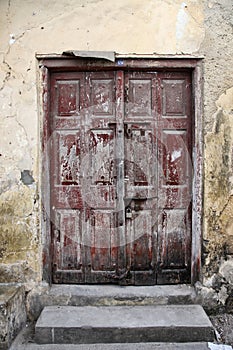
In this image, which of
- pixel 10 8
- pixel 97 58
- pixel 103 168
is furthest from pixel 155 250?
pixel 10 8

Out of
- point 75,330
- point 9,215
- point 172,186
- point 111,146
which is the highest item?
point 111,146

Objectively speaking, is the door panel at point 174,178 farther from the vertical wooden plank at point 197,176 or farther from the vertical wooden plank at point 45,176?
the vertical wooden plank at point 45,176

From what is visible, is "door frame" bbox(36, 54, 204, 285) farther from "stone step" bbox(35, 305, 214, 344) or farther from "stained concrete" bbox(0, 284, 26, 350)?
"stone step" bbox(35, 305, 214, 344)

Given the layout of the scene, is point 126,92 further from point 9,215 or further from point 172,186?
point 9,215

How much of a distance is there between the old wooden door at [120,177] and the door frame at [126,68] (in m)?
0.08

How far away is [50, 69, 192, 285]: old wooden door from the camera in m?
4.20

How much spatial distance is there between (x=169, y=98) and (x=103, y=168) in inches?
36.7

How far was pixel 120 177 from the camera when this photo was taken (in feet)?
13.8

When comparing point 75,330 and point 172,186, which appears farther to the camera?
point 172,186

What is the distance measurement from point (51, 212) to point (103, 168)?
2.17 ft

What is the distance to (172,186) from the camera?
4.25 m

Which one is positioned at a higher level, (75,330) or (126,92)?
(126,92)

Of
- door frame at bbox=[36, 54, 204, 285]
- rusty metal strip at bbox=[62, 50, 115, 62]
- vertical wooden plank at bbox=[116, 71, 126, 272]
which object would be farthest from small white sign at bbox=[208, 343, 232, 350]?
rusty metal strip at bbox=[62, 50, 115, 62]

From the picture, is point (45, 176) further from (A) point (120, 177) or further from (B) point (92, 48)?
(B) point (92, 48)
